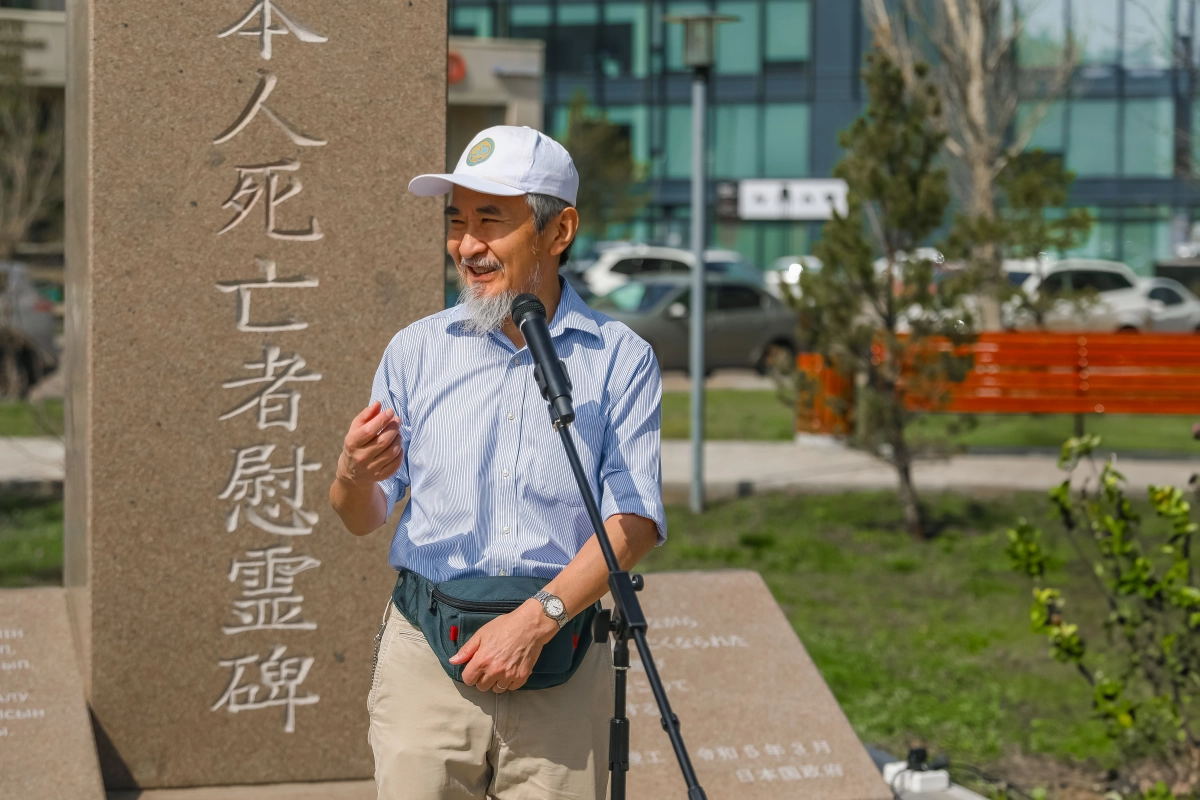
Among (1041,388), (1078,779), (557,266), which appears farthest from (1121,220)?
(557,266)

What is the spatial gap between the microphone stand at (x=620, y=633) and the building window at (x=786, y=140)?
131 ft

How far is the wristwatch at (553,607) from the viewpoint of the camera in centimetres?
262

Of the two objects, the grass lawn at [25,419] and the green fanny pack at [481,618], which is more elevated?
the green fanny pack at [481,618]

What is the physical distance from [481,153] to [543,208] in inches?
6.0

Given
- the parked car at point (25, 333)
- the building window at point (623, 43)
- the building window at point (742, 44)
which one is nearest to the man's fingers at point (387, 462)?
the parked car at point (25, 333)

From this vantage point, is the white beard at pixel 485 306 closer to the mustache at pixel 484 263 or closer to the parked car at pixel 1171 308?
the mustache at pixel 484 263

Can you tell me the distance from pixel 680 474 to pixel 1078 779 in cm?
627

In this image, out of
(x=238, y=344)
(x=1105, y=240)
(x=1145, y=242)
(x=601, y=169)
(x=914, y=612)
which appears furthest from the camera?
(x=1105, y=240)

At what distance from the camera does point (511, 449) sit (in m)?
2.77

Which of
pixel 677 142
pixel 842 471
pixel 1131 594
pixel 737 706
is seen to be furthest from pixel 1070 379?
pixel 677 142

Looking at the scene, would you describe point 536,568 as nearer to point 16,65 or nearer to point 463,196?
point 463,196

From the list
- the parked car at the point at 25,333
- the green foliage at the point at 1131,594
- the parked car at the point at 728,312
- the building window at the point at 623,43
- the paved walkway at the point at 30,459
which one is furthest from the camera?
the building window at the point at 623,43

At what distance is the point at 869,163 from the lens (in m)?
9.16

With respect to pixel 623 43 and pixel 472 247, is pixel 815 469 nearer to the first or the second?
pixel 472 247
